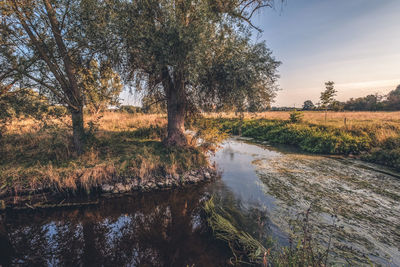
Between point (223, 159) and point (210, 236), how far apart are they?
8851 millimetres

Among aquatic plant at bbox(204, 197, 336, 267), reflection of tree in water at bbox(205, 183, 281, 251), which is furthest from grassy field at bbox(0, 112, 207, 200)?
aquatic plant at bbox(204, 197, 336, 267)

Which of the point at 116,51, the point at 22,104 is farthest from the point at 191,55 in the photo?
the point at 22,104

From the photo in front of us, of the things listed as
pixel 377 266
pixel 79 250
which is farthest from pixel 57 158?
pixel 377 266

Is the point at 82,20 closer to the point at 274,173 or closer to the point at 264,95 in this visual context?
the point at 264,95

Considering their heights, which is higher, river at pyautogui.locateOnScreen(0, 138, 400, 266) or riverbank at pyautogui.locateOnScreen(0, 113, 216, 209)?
riverbank at pyautogui.locateOnScreen(0, 113, 216, 209)

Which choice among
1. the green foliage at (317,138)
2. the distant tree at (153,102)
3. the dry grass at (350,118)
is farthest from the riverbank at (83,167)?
the dry grass at (350,118)

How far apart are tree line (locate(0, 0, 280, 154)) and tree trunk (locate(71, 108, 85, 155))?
0.04m

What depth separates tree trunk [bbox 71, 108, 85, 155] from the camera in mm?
9117

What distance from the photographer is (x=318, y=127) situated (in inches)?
757

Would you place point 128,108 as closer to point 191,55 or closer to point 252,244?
point 191,55

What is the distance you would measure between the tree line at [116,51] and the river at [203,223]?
4441 mm

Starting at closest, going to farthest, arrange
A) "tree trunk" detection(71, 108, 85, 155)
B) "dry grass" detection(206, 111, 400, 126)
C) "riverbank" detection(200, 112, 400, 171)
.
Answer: "tree trunk" detection(71, 108, 85, 155), "riverbank" detection(200, 112, 400, 171), "dry grass" detection(206, 111, 400, 126)

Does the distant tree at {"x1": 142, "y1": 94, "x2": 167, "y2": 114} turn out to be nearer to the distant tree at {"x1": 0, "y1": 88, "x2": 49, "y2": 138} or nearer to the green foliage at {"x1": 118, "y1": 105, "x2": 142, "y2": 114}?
the green foliage at {"x1": 118, "y1": 105, "x2": 142, "y2": 114}

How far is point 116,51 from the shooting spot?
797 centimetres
